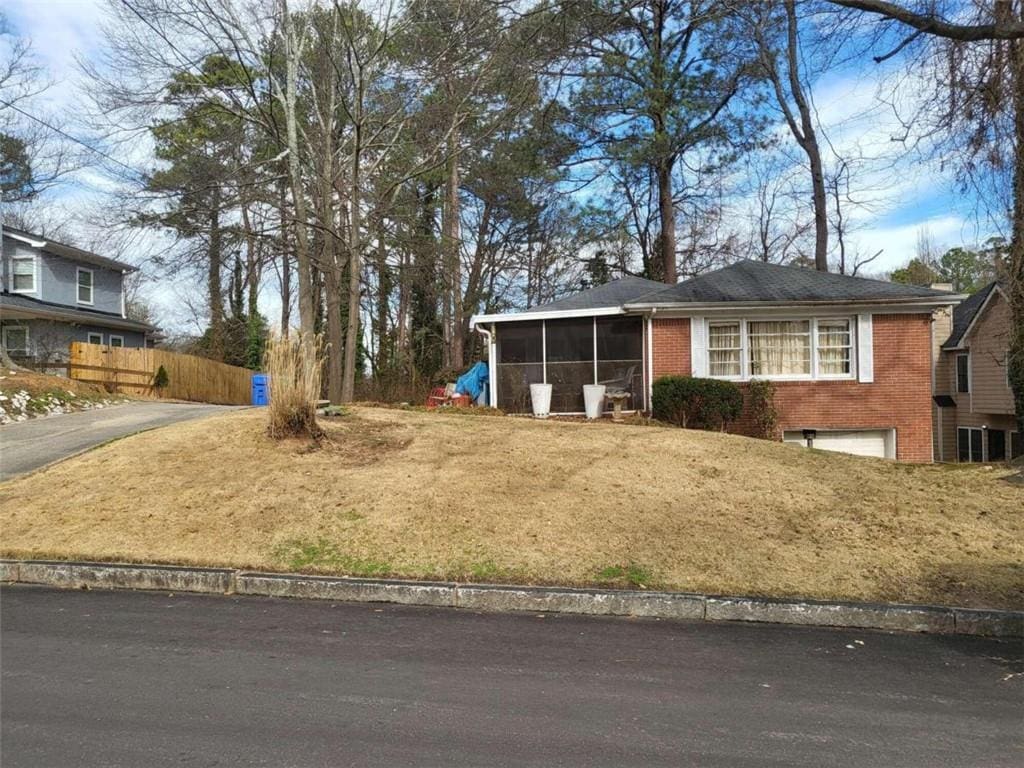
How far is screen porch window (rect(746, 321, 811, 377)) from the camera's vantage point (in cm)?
1688

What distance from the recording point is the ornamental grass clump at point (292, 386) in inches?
383

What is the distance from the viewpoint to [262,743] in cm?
353

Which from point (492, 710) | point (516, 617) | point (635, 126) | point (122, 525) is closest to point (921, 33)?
point (516, 617)

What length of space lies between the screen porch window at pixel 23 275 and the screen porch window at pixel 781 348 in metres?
25.3

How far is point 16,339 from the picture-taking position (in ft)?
85.5

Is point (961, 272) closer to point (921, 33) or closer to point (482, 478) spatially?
point (921, 33)

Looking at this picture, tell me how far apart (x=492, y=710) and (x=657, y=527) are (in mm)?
3756

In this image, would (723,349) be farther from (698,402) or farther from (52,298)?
(52,298)

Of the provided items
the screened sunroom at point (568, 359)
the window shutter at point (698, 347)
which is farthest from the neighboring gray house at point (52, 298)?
the window shutter at point (698, 347)

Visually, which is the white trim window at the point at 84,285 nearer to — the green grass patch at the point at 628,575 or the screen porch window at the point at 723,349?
the screen porch window at the point at 723,349

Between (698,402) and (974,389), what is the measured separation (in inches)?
709

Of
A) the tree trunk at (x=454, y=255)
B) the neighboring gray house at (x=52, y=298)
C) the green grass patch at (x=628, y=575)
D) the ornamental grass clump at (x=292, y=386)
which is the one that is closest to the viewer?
the green grass patch at (x=628, y=575)

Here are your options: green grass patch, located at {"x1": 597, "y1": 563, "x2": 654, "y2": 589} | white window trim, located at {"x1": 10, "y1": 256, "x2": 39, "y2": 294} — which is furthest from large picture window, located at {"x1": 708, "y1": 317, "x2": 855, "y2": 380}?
white window trim, located at {"x1": 10, "y1": 256, "x2": 39, "y2": 294}

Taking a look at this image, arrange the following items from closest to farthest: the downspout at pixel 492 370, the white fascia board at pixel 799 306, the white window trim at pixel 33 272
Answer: the white fascia board at pixel 799 306 → the downspout at pixel 492 370 → the white window trim at pixel 33 272
